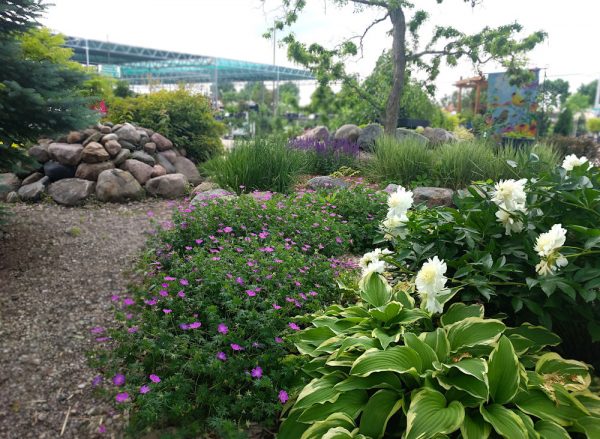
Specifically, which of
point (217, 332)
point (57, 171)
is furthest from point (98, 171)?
point (217, 332)

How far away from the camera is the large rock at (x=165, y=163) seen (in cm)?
654

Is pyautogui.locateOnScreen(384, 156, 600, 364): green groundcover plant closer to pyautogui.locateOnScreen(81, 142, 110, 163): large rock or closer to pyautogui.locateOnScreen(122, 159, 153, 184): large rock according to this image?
pyautogui.locateOnScreen(122, 159, 153, 184): large rock

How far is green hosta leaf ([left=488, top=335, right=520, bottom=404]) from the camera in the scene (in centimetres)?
156

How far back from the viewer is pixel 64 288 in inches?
124

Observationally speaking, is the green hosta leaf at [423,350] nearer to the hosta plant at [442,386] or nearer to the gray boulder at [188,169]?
the hosta plant at [442,386]

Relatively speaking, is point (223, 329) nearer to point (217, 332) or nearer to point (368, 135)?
point (217, 332)

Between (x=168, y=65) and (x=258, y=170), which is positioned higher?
(x=168, y=65)

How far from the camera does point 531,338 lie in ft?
6.37

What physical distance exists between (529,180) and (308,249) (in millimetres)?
1589

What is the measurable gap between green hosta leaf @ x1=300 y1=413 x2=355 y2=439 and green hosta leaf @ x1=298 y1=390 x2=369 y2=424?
5 centimetres

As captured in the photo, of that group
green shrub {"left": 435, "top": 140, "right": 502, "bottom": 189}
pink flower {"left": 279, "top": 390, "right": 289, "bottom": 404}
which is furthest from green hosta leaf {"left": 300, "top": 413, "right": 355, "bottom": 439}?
green shrub {"left": 435, "top": 140, "right": 502, "bottom": 189}

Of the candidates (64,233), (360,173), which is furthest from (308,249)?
(360,173)

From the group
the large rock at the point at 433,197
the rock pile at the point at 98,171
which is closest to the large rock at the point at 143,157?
the rock pile at the point at 98,171

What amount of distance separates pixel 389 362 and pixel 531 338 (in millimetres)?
730
